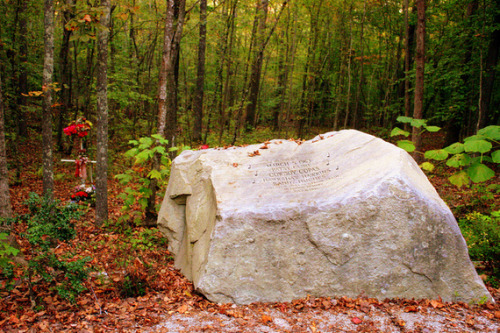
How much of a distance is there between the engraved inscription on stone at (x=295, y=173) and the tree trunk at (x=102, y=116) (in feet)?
10.9

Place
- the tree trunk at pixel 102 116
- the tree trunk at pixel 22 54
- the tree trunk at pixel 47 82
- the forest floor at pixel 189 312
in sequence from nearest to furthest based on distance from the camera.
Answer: the forest floor at pixel 189 312 < the tree trunk at pixel 47 82 < the tree trunk at pixel 102 116 < the tree trunk at pixel 22 54

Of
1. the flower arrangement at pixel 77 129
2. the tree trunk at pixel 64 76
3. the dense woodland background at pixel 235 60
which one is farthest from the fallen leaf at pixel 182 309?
the tree trunk at pixel 64 76

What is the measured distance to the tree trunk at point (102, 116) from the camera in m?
5.78

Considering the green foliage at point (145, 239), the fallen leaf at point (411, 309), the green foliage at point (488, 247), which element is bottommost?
the green foliage at point (145, 239)

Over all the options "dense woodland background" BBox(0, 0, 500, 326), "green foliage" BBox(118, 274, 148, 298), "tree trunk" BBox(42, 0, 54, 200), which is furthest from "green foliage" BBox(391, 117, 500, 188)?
"tree trunk" BBox(42, 0, 54, 200)

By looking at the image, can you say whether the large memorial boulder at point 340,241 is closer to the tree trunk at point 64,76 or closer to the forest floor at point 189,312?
the forest floor at point 189,312

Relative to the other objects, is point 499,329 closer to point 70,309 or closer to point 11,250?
point 70,309

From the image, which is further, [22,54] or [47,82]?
[22,54]

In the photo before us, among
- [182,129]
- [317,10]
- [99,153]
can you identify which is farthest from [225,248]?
[317,10]

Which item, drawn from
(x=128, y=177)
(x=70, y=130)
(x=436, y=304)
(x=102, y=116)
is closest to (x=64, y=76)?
(x=70, y=130)

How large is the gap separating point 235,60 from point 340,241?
14.7 meters

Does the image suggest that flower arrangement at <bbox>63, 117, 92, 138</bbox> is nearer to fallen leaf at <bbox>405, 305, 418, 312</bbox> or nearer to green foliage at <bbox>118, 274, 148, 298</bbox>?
green foliage at <bbox>118, 274, 148, 298</bbox>

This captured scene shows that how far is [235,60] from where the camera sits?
16.6 meters

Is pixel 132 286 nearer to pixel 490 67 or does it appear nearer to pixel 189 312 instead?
pixel 189 312
